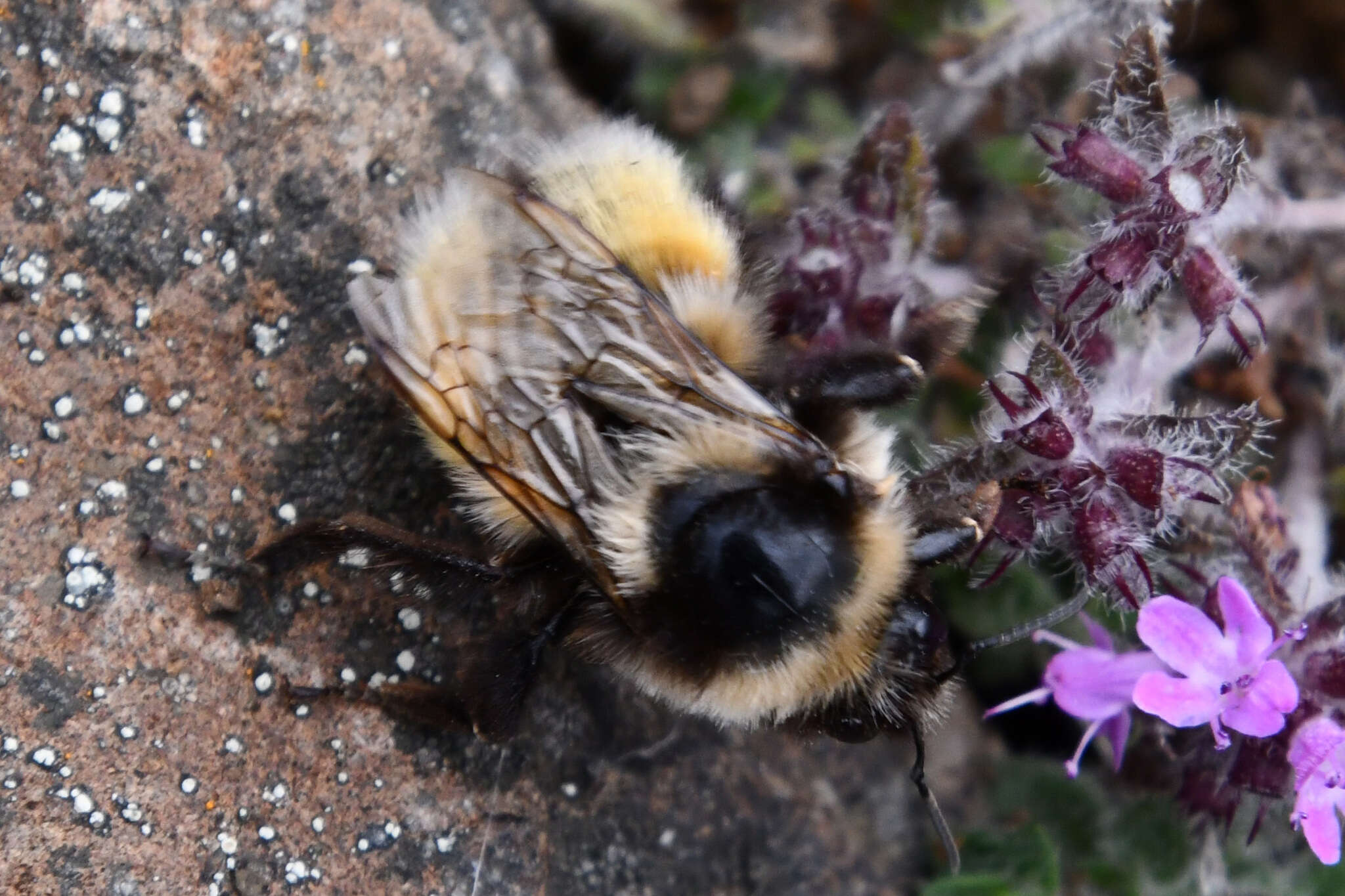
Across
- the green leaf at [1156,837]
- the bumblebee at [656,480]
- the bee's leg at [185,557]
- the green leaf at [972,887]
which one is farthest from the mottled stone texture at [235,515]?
the green leaf at [1156,837]

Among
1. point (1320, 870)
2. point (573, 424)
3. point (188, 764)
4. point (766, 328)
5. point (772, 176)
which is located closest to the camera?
point (573, 424)

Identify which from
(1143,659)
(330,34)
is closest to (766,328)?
(1143,659)

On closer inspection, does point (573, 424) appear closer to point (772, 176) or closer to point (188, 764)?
point (188, 764)

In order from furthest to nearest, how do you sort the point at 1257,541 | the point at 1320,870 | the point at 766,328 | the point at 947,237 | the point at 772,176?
the point at 772,176, the point at 947,237, the point at 1320,870, the point at 1257,541, the point at 766,328

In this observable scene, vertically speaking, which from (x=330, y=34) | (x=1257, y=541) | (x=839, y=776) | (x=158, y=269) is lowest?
(x=839, y=776)

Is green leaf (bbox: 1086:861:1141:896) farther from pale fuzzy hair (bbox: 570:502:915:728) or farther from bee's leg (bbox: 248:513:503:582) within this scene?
bee's leg (bbox: 248:513:503:582)

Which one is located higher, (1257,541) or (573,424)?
(573,424)

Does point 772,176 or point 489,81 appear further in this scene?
point 772,176

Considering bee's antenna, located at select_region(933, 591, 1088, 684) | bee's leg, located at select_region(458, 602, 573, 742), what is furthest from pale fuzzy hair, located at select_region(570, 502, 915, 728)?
bee's leg, located at select_region(458, 602, 573, 742)

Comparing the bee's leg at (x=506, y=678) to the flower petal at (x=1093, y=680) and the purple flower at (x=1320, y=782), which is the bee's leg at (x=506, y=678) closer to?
the flower petal at (x=1093, y=680)
